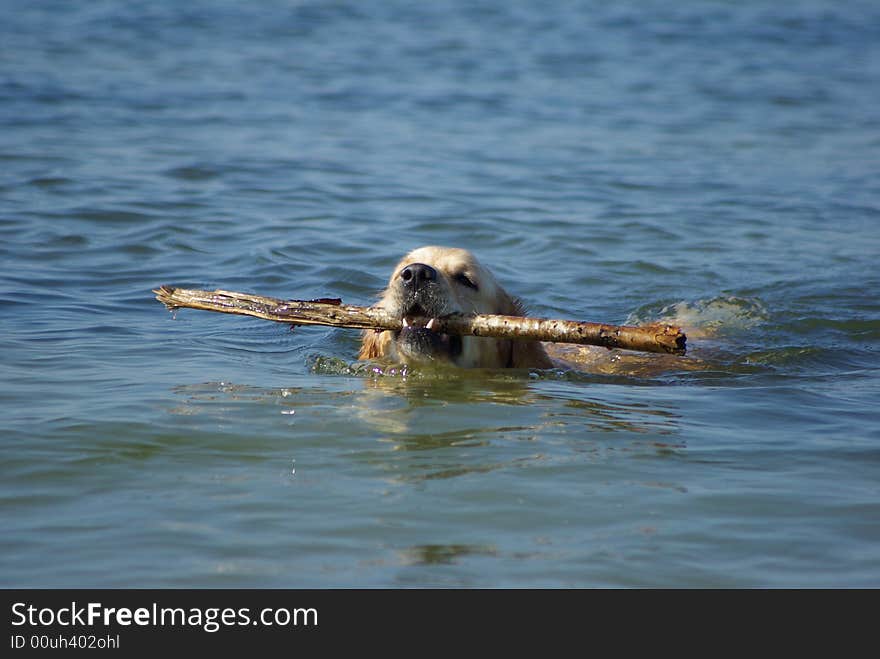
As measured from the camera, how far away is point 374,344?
7.01 metres

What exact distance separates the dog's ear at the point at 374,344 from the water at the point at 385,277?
0.47ft

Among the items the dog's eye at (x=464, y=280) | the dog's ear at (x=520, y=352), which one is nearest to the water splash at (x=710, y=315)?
the dog's ear at (x=520, y=352)

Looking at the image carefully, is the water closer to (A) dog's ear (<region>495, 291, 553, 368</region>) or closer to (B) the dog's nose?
(A) dog's ear (<region>495, 291, 553, 368</region>)

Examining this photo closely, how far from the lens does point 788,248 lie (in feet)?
37.0

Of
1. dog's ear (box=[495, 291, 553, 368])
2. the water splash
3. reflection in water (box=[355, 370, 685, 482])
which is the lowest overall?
reflection in water (box=[355, 370, 685, 482])

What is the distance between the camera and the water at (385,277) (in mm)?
4250

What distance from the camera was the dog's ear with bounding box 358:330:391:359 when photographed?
687cm

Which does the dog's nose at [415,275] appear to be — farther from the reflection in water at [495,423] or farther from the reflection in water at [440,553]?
the reflection in water at [440,553]

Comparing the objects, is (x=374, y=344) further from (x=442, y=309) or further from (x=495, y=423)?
(x=495, y=423)

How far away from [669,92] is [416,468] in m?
16.1

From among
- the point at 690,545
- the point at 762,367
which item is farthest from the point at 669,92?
the point at 690,545

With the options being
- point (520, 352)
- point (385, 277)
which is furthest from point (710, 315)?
point (385, 277)

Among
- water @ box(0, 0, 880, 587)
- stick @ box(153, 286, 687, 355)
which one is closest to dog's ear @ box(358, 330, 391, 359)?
water @ box(0, 0, 880, 587)
